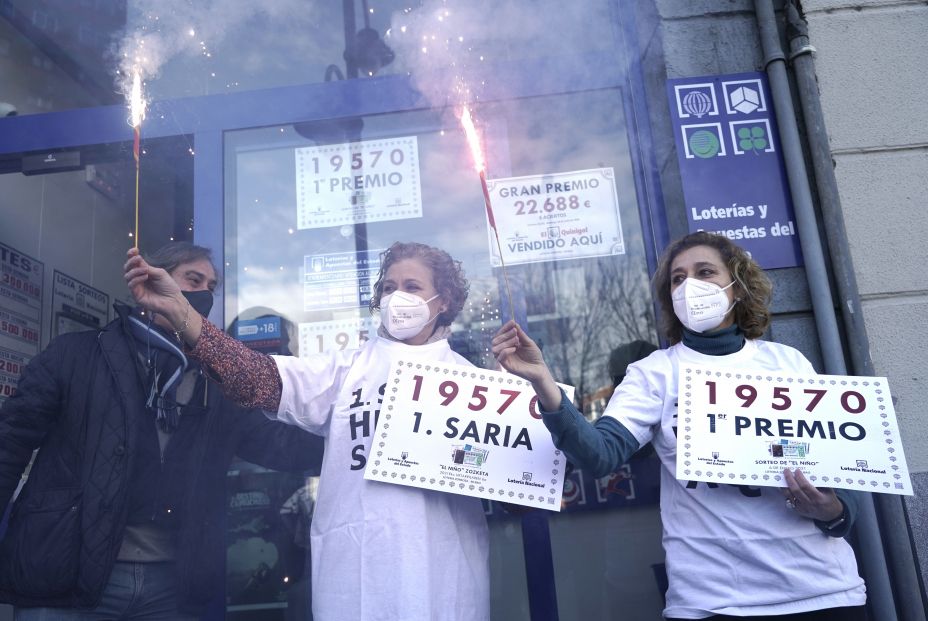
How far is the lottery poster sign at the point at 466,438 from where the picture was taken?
2.38 metres

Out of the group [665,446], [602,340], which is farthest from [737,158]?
[665,446]

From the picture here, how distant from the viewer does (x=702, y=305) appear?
2467 mm

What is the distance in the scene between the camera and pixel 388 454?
7.85ft

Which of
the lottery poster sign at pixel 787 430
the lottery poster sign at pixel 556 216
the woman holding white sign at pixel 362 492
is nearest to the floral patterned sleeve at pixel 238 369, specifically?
the woman holding white sign at pixel 362 492

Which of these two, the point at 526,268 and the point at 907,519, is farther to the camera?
the point at 526,268

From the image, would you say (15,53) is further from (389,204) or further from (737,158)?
(737,158)

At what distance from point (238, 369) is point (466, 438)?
0.74m

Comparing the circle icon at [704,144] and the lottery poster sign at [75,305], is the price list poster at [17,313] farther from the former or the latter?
the circle icon at [704,144]

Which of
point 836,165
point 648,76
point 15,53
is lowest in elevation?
point 836,165

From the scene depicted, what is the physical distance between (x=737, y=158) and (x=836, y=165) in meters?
0.43

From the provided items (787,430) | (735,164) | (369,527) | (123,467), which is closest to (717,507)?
(787,430)

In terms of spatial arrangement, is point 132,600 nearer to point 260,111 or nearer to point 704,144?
point 260,111

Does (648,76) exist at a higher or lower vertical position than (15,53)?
lower

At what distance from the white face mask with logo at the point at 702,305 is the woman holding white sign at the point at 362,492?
85cm
